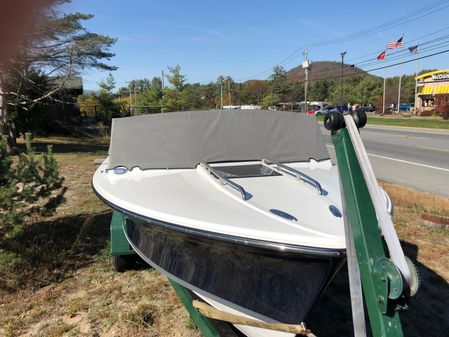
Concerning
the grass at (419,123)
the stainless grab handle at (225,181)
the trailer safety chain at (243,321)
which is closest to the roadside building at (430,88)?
the grass at (419,123)

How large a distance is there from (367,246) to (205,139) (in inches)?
99.5

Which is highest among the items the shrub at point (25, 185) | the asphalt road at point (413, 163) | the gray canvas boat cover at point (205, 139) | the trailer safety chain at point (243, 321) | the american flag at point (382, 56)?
the american flag at point (382, 56)

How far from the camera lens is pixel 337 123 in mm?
2283

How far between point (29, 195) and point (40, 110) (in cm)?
1671

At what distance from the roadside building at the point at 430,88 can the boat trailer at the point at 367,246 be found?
59.4 metres

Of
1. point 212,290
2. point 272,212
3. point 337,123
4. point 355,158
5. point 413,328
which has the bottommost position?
point 413,328

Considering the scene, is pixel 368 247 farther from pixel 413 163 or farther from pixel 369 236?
pixel 413 163

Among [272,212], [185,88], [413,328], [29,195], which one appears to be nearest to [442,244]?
[413,328]

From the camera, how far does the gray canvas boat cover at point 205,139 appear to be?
438 cm

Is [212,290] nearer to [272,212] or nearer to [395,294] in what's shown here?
[272,212]

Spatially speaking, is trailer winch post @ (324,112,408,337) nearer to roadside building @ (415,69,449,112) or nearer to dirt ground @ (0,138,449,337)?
dirt ground @ (0,138,449,337)

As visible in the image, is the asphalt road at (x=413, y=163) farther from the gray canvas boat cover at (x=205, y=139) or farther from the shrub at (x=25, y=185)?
the shrub at (x=25, y=185)

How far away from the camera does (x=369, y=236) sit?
7.37 ft

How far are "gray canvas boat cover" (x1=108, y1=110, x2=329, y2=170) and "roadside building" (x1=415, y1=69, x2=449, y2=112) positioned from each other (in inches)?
2254
